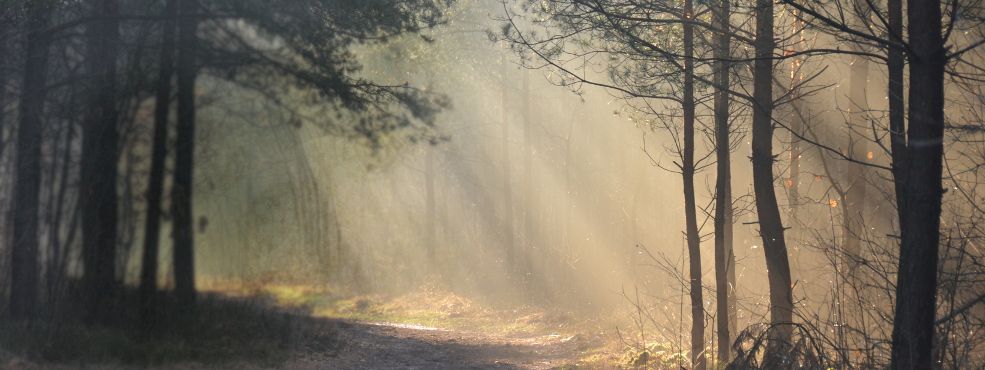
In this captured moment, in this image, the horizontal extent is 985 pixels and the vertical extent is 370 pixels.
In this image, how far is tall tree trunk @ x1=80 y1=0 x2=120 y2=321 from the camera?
11.0m

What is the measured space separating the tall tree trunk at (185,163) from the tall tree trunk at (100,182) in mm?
776

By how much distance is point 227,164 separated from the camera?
12.4 m

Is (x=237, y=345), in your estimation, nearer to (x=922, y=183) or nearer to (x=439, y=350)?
(x=439, y=350)

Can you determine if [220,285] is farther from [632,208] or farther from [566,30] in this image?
[632,208]

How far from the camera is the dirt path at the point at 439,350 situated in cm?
1354

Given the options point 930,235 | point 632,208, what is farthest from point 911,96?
point 632,208

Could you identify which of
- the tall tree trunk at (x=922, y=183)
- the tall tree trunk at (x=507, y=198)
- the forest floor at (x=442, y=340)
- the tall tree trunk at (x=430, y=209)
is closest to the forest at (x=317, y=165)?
the tall tree trunk at (x=922, y=183)

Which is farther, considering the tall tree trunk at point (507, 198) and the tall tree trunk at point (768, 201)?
the tall tree trunk at point (507, 198)

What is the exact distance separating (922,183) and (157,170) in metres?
9.19

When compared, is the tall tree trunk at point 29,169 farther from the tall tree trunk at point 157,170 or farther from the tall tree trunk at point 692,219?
the tall tree trunk at point 692,219

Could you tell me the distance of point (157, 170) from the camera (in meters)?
11.4

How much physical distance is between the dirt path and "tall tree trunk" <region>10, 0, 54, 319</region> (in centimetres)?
419

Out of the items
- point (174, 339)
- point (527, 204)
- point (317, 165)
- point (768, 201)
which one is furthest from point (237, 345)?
point (527, 204)

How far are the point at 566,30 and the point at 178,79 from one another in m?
5.33
